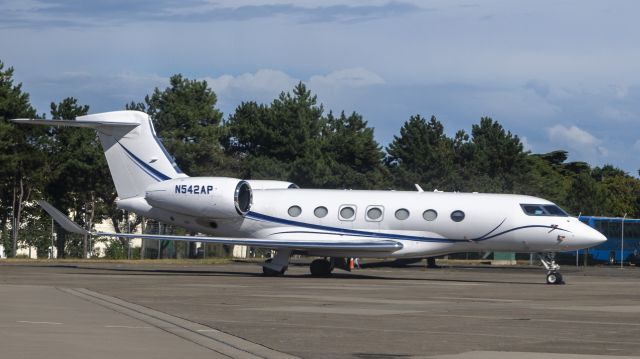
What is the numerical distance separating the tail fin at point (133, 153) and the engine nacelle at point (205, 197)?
1.18 meters

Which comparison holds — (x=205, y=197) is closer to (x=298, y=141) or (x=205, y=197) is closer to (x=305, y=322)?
(x=305, y=322)

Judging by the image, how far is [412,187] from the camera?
285 feet

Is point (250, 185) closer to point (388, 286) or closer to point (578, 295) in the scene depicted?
point (388, 286)

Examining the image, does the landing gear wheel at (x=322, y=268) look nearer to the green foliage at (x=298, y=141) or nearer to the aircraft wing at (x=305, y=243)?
the aircraft wing at (x=305, y=243)

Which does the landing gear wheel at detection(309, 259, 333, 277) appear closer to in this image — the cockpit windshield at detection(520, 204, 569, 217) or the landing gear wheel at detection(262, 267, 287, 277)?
the landing gear wheel at detection(262, 267, 287, 277)

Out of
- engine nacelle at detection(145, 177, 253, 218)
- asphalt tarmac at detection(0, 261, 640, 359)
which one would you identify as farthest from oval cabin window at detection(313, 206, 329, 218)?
asphalt tarmac at detection(0, 261, 640, 359)

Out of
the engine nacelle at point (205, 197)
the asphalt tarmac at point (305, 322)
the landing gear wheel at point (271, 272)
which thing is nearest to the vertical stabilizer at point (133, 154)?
the engine nacelle at point (205, 197)

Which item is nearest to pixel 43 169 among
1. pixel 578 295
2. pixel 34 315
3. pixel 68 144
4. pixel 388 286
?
pixel 68 144

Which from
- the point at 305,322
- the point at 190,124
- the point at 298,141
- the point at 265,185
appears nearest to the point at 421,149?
the point at 298,141

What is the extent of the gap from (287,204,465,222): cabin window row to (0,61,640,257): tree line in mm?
22695

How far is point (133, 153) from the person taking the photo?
1577 inches

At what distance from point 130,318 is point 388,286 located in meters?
14.4

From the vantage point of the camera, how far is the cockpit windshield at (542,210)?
36.0 metres

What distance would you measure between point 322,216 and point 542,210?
7075mm
